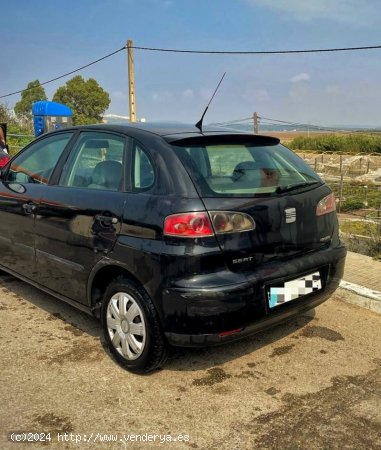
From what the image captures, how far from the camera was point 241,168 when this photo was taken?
3082mm

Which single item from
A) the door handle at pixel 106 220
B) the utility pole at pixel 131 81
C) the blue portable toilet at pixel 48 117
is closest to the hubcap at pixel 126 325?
the door handle at pixel 106 220

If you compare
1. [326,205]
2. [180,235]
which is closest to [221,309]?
[180,235]

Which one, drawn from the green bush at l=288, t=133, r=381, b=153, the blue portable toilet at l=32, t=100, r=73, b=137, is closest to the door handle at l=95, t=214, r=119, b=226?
the blue portable toilet at l=32, t=100, r=73, b=137

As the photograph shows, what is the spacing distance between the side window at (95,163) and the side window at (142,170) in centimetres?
14

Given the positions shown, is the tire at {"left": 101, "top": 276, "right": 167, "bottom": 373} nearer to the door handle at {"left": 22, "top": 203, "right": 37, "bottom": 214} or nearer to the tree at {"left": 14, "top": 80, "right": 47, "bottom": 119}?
the door handle at {"left": 22, "top": 203, "right": 37, "bottom": 214}

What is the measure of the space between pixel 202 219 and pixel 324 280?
3.58ft

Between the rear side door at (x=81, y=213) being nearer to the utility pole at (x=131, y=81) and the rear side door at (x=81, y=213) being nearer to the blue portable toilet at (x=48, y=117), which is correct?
the blue portable toilet at (x=48, y=117)

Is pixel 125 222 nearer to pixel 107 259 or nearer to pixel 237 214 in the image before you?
pixel 107 259

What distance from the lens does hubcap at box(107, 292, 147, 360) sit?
2.95 meters

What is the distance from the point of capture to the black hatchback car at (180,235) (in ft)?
8.74

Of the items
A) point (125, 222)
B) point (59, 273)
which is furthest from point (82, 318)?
point (125, 222)

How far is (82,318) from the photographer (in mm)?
3979

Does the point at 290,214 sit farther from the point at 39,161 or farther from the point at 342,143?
the point at 342,143

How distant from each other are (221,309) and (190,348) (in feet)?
2.89
